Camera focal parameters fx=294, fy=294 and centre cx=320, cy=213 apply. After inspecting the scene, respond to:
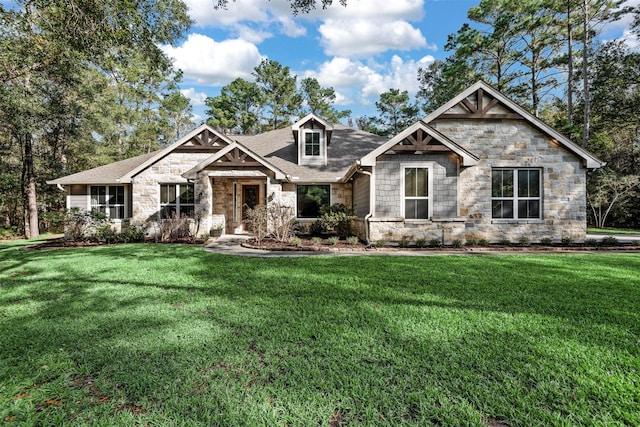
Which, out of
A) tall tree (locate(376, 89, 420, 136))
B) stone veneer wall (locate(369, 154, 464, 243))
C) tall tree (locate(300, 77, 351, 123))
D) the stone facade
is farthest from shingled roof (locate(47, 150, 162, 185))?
tall tree (locate(376, 89, 420, 136))

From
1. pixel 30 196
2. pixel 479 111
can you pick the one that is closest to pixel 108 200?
pixel 30 196

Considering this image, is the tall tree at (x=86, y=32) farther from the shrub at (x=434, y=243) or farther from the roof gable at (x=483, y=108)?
the shrub at (x=434, y=243)

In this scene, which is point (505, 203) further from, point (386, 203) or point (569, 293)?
point (569, 293)

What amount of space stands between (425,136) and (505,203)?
13.4 feet

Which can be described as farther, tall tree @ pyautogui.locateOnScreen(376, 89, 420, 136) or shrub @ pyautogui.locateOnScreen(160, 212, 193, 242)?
tall tree @ pyautogui.locateOnScreen(376, 89, 420, 136)

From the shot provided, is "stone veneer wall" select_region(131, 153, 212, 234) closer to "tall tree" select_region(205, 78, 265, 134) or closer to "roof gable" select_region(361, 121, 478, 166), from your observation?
"roof gable" select_region(361, 121, 478, 166)

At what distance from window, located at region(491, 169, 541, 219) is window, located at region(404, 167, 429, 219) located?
2788 millimetres

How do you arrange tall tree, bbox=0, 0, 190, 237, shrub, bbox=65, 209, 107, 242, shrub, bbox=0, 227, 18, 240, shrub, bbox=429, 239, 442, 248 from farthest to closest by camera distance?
shrub, bbox=0, 227, 18, 240, shrub, bbox=65, 209, 107, 242, shrub, bbox=429, 239, 442, 248, tall tree, bbox=0, 0, 190, 237

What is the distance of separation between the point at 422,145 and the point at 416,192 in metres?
1.60

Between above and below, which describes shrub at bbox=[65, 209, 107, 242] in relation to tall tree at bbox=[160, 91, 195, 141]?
below

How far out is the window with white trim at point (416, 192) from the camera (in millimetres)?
10211

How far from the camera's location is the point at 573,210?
424 inches

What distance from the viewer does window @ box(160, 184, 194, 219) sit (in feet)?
44.1

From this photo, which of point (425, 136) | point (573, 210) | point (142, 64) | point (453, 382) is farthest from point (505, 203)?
point (142, 64)
